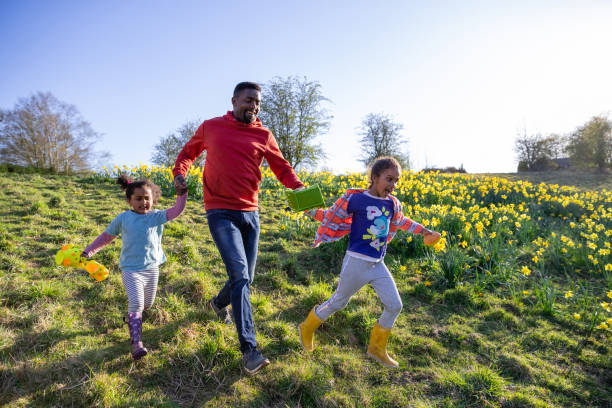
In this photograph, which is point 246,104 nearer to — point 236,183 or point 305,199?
point 236,183

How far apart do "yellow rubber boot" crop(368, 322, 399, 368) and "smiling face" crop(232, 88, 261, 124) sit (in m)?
2.21

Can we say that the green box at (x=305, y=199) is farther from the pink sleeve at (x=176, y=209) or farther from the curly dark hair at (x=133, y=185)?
the curly dark hair at (x=133, y=185)

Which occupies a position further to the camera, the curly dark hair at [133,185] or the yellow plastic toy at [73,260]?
the curly dark hair at [133,185]

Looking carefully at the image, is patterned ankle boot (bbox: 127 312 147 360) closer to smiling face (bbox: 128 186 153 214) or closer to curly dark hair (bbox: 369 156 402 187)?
smiling face (bbox: 128 186 153 214)

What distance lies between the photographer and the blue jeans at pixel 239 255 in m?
2.49

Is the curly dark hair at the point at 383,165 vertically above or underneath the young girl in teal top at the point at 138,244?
above

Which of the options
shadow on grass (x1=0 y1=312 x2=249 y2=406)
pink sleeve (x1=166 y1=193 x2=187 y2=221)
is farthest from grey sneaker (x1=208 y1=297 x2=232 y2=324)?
pink sleeve (x1=166 y1=193 x2=187 y2=221)

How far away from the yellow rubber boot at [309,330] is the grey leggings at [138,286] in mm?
1442

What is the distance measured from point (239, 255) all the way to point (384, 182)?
1371 mm

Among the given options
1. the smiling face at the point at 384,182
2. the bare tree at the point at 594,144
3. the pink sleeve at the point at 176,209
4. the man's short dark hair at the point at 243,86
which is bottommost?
the pink sleeve at the point at 176,209

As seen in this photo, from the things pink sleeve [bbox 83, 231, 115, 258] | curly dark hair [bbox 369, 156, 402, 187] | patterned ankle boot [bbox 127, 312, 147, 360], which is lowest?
patterned ankle boot [bbox 127, 312, 147, 360]

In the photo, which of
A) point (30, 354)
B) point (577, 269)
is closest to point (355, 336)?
point (30, 354)

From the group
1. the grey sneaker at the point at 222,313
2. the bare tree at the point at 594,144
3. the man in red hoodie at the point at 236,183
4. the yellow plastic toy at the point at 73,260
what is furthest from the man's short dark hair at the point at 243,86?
the bare tree at the point at 594,144

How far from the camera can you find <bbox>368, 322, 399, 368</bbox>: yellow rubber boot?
2.84 meters
